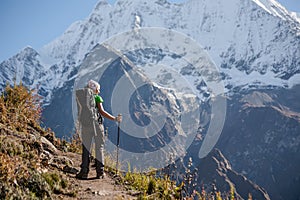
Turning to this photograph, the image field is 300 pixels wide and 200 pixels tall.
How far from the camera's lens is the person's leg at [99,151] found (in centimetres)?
933

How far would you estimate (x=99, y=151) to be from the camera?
9.41m

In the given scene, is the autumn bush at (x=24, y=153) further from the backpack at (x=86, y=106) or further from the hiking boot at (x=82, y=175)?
the backpack at (x=86, y=106)

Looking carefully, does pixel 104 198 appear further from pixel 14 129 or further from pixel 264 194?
pixel 264 194

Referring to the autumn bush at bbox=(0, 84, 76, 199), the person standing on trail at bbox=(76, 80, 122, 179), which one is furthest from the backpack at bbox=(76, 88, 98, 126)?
the autumn bush at bbox=(0, 84, 76, 199)

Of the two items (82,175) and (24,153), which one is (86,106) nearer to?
(82,175)

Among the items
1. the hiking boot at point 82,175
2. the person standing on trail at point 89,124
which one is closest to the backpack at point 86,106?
the person standing on trail at point 89,124

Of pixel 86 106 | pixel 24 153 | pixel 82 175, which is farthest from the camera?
pixel 86 106

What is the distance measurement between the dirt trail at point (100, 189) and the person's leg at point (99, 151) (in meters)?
0.22

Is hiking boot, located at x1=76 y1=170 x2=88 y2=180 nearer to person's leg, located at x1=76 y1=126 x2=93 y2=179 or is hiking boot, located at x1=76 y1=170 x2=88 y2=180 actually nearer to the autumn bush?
person's leg, located at x1=76 y1=126 x2=93 y2=179

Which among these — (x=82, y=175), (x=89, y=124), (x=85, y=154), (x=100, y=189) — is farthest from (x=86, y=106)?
(x=100, y=189)

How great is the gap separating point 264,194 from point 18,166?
180m

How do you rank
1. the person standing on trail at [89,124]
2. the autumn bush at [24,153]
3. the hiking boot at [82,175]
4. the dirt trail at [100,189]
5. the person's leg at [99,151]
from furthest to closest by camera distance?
the person's leg at [99,151] < the person standing on trail at [89,124] < the hiking boot at [82,175] < the dirt trail at [100,189] < the autumn bush at [24,153]

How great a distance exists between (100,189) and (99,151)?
134 centimetres

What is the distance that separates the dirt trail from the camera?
25.1 feet
